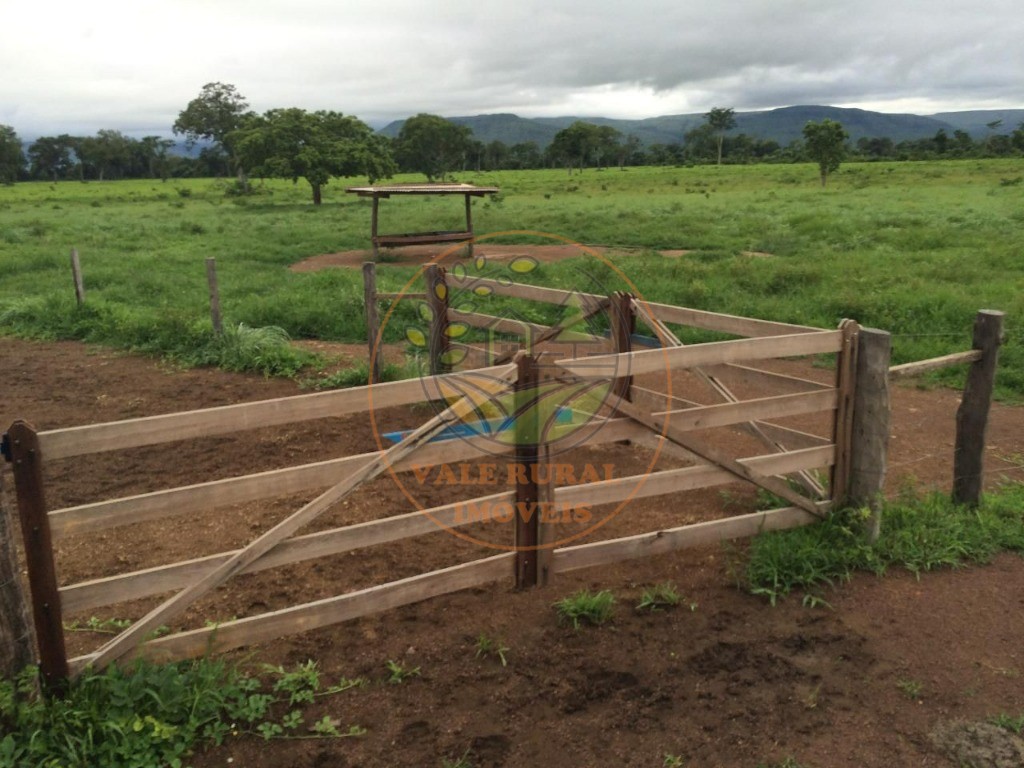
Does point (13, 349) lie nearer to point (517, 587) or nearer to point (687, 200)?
point (517, 587)

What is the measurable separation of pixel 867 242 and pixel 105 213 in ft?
101

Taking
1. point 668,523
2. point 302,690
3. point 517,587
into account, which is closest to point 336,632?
point 302,690

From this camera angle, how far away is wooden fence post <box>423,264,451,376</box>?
8062 mm

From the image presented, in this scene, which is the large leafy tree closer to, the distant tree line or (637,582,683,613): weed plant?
the distant tree line

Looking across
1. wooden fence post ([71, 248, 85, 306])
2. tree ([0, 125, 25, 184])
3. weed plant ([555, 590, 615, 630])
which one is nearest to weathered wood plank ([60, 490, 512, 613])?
weed plant ([555, 590, 615, 630])

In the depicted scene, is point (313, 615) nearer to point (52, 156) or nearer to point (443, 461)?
point (443, 461)

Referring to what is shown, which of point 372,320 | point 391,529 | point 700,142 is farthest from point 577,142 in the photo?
point 391,529

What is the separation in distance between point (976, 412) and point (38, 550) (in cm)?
538

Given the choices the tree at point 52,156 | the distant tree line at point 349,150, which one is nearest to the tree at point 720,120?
the distant tree line at point 349,150

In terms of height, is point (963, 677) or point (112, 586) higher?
point (112, 586)

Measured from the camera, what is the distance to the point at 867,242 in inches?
716

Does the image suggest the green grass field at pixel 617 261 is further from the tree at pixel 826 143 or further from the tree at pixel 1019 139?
the tree at pixel 1019 139

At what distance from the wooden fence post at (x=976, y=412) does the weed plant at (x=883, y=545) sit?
0.17 m

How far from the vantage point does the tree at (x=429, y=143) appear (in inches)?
2539
